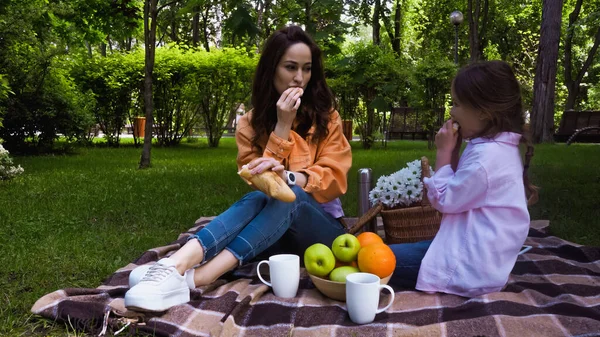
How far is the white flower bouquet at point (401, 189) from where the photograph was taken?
2889 millimetres

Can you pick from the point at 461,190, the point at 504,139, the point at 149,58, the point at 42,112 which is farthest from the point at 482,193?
the point at 42,112

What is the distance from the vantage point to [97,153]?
1001 cm

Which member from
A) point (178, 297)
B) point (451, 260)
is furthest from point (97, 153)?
point (451, 260)

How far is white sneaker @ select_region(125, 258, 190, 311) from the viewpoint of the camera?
2.16 metres

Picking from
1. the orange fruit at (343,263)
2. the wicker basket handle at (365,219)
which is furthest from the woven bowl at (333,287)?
the wicker basket handle at (365,219)

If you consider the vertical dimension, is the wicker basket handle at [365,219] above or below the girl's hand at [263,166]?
below

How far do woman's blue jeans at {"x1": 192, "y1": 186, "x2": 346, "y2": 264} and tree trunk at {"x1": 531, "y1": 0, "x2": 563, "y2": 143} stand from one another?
1063 centimetres

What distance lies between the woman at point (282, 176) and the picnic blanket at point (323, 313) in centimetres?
11

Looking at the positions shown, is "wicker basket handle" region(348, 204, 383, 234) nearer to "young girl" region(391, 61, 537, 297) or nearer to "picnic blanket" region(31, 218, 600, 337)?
"picnic blanket" region(31, 218, 600, 337)

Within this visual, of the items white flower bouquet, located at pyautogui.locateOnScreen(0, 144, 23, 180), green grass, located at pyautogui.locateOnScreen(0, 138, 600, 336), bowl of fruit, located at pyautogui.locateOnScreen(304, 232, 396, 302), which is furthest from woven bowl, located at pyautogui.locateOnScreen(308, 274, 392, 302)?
white flower bouquet, located at pyautogui.locateOnScreen(0, 144, 23, 180)

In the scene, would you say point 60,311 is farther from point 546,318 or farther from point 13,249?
point 546,318

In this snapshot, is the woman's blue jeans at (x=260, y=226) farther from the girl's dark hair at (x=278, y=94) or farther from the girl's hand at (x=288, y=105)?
the girl's dark hair at (x=278, y=94)

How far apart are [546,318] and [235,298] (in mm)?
1346

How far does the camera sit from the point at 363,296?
6.77ft
